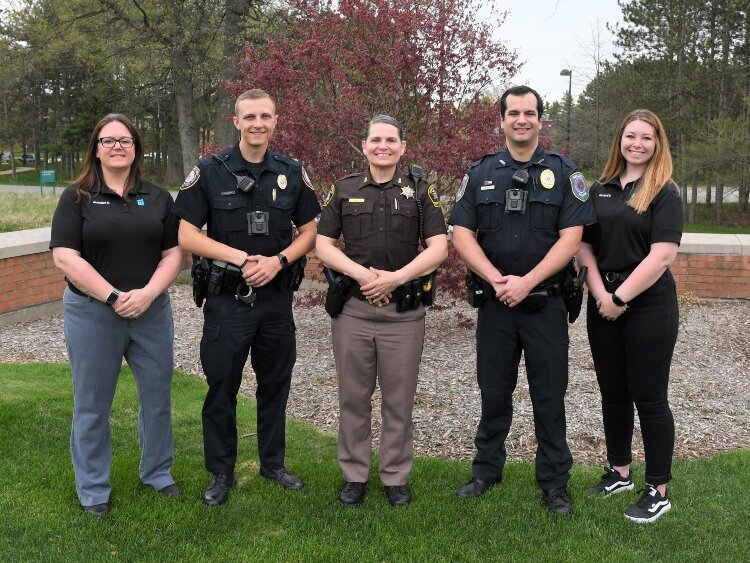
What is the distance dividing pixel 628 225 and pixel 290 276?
Answer: 5.58 feet

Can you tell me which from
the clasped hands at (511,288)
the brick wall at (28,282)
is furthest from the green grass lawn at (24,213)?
the clasped hands at (511,288)

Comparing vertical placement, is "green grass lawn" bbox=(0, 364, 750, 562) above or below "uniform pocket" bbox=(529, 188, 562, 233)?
below

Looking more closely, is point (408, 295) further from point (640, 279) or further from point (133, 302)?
point (133, 302)

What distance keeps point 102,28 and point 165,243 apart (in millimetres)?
13795

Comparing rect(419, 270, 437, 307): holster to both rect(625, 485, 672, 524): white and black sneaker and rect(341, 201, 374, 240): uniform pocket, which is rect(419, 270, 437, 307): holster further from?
rect(625, 485, 672, 524): white and black sneaker

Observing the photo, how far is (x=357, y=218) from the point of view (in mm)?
3686

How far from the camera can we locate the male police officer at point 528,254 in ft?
11.7

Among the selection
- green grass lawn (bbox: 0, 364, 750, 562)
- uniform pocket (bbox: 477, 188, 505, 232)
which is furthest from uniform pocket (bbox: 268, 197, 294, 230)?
green grass lawn (bbox: 0, 364, 750, 562)

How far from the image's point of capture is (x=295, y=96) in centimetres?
657

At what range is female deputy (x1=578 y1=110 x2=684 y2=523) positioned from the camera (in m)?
3.48

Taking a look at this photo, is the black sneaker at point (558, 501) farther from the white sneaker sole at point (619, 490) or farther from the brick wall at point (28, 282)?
the brick wall at point (28, 282)

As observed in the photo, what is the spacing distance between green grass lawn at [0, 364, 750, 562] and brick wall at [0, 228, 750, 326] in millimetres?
4126

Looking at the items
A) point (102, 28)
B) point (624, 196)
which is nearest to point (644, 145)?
point (624, 196)

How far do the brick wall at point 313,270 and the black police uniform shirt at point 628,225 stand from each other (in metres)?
4.91
